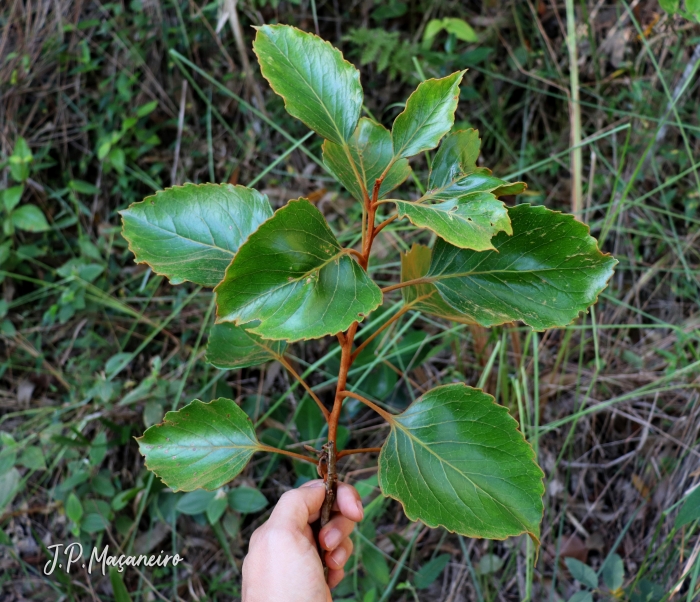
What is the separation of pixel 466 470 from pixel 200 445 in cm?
42

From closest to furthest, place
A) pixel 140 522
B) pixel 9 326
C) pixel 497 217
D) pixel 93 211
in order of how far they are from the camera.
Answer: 1. pixel 497 217
2. pixel 140 522
3. pixel 9 326
4. pixel 93 211

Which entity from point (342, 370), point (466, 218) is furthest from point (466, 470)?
point (466, 218)

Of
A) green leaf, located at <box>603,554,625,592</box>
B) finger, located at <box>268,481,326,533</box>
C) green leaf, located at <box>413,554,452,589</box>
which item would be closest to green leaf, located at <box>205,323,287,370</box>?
finger, located at <box>268,481,326,533</box>

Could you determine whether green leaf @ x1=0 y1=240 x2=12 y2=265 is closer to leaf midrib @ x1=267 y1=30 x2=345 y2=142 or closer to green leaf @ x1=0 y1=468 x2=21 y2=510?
green leaf @ x1=0 y1=468 x2=21 y2=510

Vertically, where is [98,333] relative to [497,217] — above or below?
below

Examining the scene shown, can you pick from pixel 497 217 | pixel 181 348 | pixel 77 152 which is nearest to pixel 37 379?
pixel 181 348

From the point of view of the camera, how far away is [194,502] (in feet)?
4.95

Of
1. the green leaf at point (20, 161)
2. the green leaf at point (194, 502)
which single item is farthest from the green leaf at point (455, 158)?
the green leaf at point (20, 161)

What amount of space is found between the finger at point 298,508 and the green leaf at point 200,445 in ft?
0.36

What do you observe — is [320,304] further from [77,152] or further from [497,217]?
[77,152]

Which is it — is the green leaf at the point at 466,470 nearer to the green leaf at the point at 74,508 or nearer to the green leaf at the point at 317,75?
the green leaf at the point at 317,75

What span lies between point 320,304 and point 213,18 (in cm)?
191

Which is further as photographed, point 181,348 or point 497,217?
point 181,348

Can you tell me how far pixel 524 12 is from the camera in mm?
2006
